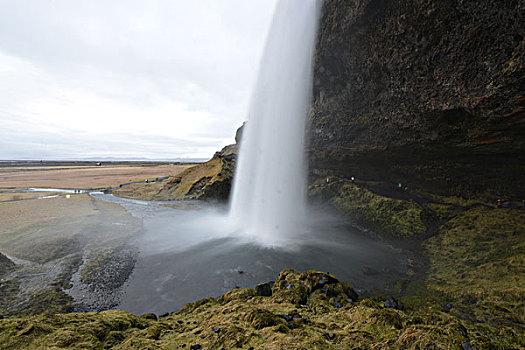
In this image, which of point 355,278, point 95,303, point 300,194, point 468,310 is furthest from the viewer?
point 300,194

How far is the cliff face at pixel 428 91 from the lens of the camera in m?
8.38

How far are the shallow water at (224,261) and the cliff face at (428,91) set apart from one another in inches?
274

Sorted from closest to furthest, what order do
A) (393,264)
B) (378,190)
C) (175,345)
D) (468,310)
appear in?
1. (175,345)
2. (468,310)
3. (393,264)
4. (378,190)

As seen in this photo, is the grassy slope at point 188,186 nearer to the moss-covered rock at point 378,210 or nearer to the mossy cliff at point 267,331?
the moss-covered rock at point 378,210

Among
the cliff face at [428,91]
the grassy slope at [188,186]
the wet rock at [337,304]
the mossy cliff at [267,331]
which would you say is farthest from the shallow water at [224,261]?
the grassy slope at [188,186]

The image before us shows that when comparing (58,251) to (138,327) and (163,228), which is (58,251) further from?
(138,327)

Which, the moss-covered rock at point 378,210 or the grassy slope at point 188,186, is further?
the grassy slope at point 188,186

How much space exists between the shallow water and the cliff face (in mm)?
6964

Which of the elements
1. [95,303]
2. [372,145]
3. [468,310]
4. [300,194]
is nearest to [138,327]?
[95,303]

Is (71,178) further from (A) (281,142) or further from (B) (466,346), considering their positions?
(B) (466,346)

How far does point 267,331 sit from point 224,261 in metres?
6.83

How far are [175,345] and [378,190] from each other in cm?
1892

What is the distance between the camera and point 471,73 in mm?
9086

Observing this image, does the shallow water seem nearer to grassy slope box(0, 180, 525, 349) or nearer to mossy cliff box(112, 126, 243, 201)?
grassy slope box(0, 180, 525, 349)
